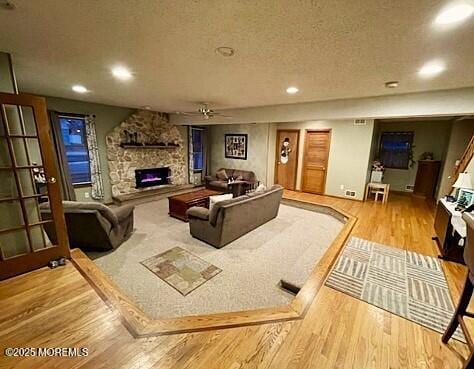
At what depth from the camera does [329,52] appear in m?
1.87

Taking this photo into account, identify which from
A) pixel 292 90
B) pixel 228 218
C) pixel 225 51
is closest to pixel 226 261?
pixel 228 218

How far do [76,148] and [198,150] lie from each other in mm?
3879

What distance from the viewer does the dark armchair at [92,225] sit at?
304 cm

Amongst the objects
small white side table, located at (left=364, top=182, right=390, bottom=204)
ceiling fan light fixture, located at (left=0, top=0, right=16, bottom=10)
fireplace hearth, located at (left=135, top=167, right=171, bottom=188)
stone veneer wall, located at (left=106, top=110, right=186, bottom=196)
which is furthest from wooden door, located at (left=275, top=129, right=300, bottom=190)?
ceiling fan light fixture, located at (left=0, top=0, right=16, bottom=10)

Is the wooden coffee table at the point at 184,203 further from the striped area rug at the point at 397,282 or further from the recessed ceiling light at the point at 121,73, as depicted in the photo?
the striped area rug at the point at 397,282

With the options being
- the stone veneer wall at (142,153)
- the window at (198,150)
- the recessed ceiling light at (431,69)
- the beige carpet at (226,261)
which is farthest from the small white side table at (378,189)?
the stone veneer wall at (142,153)

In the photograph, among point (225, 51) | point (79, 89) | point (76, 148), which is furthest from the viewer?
point (76, 148)

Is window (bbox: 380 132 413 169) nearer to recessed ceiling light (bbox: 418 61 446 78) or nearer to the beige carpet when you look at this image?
the beige carpet

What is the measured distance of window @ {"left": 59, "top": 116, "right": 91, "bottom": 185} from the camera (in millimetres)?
4996

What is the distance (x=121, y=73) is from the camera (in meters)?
2.71

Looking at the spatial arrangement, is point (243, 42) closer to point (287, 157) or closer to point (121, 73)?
point (121, 73)

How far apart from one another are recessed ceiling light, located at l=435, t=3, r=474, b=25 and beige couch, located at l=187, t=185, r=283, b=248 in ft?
9.37

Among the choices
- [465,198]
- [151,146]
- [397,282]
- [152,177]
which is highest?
[151,146]

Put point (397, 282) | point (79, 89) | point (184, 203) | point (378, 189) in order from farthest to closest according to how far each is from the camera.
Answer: point (378, 189), point (184, 203), point (79, 89), point (397, 282)
